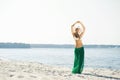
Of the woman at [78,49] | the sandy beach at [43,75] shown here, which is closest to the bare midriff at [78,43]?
the woman at [78,49]

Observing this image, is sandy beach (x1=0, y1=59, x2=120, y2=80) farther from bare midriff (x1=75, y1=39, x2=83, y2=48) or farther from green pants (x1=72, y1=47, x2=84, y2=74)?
bare midriff (x1=75, y1=39, x2=83, y2=48)

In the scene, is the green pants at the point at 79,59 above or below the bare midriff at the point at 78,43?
below

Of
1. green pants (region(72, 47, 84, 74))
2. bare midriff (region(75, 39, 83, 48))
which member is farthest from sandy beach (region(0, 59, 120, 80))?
bare midriff (region(75, 39, 83, 48))

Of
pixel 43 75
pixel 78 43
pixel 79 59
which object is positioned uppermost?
pixel 78 43

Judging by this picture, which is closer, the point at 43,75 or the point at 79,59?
the point at 43,75

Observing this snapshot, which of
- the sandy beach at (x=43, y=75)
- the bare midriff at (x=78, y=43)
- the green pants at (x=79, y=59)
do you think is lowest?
the sandy beach at (x=43, y=75)

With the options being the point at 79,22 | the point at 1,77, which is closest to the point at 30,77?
the point at 1,77

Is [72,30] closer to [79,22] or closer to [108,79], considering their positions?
[79,22]

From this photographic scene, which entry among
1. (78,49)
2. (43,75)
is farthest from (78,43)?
(43,75)

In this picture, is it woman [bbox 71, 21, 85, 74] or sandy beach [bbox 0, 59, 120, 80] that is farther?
woman [bbox 71, 21, 85, 74]

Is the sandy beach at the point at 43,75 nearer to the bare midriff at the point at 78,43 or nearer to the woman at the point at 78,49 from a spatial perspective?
the woman at the point at 78,49

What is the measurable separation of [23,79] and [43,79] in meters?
0.91

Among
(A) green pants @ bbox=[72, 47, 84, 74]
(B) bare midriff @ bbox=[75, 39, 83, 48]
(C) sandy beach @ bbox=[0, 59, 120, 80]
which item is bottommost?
(C) sandy beach @ bbox=[0, 59, 120, 80]

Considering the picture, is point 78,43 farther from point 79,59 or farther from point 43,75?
point 43,75
